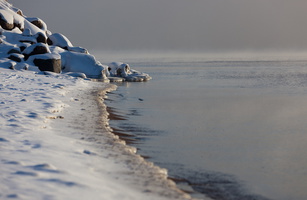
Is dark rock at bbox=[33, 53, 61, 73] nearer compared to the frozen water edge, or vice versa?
the frozen water edge

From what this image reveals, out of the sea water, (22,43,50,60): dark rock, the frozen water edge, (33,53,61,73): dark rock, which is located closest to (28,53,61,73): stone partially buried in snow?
(33,53,61,73): dark rock

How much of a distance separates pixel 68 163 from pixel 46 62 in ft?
87.1

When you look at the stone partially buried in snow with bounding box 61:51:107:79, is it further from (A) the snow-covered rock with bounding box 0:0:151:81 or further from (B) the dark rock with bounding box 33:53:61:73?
(B) the dark rock with bounding box 33:53:61:73

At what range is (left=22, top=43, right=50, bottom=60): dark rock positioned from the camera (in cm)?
3384

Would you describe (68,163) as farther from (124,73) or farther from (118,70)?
(118,70)

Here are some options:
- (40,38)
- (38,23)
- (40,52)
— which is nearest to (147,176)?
(40,52)

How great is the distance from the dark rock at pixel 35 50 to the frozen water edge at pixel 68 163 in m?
22.8

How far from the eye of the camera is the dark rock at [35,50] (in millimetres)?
33844

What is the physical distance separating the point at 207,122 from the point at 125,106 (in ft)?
18.3

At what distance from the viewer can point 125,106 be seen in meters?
19.2

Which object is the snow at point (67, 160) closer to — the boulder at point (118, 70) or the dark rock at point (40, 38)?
the dark rock at point (40, 38)

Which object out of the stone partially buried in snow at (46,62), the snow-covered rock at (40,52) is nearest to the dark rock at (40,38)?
the snow-covered rock at (40,52)

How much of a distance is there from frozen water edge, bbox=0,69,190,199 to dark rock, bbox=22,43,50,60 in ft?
74.9

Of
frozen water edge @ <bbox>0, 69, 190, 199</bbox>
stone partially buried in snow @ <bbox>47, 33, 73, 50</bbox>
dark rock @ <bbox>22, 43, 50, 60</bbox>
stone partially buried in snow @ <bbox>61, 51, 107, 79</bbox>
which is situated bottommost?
frozen water edge @ <bbox>0, 69, 190, 199</bbox>
